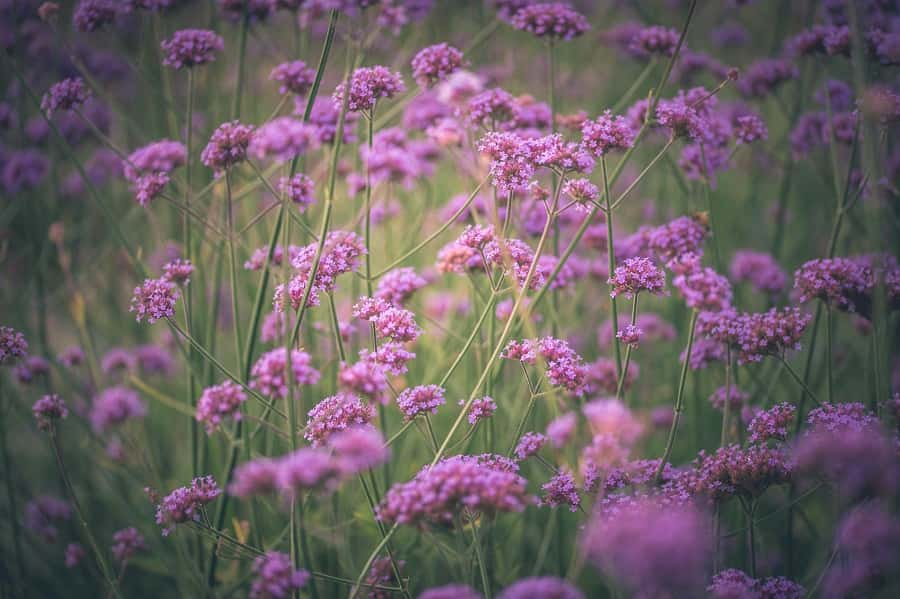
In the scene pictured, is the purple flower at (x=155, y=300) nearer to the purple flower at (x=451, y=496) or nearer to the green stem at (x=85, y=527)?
the green stem at (x=85, y=527)

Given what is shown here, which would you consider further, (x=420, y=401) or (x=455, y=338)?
(x=455, y=338)

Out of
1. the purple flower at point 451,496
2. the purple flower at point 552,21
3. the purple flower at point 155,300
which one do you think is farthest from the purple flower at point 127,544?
the purple flower at point 552,21

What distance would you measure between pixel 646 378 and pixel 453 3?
9.30ft

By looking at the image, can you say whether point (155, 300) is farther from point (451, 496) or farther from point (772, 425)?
point (772, 425)

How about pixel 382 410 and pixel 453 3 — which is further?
pixel 453 3

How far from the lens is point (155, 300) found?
6.39 feet

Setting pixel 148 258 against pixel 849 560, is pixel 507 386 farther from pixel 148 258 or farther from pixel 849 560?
pixel 148 258

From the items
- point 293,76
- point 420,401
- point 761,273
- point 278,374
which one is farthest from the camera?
point 761,273

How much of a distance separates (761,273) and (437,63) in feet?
6.53

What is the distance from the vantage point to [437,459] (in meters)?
1.79

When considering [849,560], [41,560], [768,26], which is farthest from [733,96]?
[41,560]

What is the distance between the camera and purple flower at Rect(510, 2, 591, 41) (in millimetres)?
2561

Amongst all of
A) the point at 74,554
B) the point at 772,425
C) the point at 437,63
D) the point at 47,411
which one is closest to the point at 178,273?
the point at 47,411

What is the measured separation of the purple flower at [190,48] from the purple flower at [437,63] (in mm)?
794
